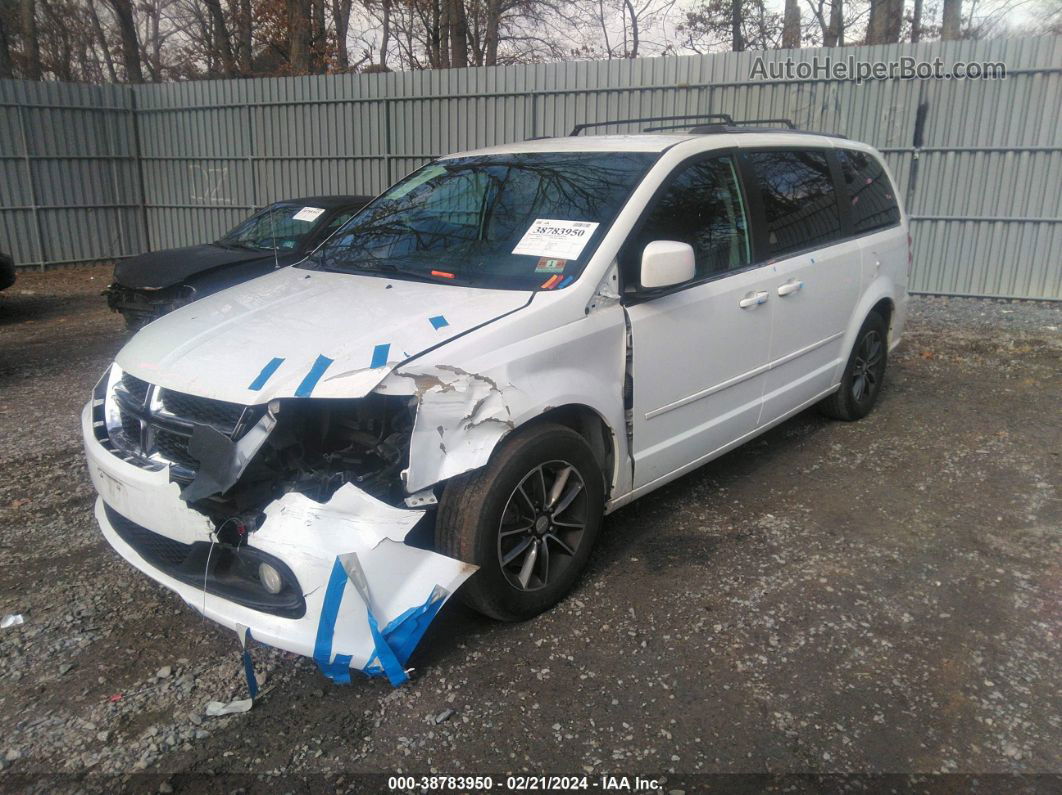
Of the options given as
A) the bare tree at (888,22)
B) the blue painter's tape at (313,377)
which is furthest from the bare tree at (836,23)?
the blue painter's tape at (313,377)

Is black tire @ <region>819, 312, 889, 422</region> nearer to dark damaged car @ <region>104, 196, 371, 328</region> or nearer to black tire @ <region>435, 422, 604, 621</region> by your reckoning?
black tire @ <region>435, 422, 604, 621</region>

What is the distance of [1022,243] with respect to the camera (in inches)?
384

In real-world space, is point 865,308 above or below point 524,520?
above

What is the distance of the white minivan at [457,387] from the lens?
266 centimetres

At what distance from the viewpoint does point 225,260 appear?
23.7 ft

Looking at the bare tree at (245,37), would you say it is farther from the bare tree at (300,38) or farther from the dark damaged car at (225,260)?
the dark damaged car at (225,260)

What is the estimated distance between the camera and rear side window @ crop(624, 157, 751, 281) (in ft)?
11.7

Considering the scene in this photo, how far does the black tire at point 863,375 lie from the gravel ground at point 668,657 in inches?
29.7

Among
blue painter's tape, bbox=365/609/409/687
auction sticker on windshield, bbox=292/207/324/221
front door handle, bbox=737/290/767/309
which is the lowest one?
blue painter's tape, bbox=365/609/409/687

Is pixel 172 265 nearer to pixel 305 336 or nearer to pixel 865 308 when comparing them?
pixel 305 336

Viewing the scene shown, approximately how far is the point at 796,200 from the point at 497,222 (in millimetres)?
1806

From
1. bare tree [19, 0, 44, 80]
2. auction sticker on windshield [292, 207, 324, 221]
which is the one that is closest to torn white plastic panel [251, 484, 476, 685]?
auction sticker on windshield [292, 207, 324, 221]

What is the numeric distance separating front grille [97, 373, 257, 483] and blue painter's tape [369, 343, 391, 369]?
43 cm

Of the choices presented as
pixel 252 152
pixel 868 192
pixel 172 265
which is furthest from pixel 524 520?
pixel 252 152
